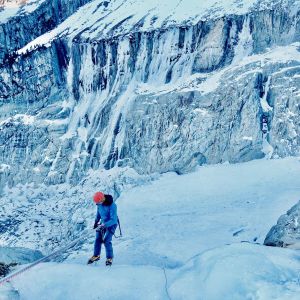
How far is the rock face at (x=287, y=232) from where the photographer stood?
1012cm

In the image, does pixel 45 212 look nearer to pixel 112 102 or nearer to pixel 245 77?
pixel 112 102

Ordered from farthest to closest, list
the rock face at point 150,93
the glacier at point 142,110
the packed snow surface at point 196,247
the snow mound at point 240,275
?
the rock face at point 150,93
the glacier at point 142,110
the packed snow surface at point 196,247
the snow mound at point 240,275

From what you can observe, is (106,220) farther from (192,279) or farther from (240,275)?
(240,275)

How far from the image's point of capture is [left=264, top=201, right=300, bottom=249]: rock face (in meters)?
10.1

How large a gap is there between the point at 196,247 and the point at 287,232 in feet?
13.0

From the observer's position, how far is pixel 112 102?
32.7 metres

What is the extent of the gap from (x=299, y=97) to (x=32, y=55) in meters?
20.8

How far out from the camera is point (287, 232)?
1045 cm

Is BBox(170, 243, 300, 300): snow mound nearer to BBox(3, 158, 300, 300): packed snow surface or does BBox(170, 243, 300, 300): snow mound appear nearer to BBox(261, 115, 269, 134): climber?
BBox(3, 158, 300, 300): packed snow surface

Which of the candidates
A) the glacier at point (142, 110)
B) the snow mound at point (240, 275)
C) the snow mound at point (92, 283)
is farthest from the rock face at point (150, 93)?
the snow mound at point (92, 283)

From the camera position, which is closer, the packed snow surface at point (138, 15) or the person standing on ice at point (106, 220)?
the person standing on ice at point (106, 220)

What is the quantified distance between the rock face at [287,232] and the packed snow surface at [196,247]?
1022mm

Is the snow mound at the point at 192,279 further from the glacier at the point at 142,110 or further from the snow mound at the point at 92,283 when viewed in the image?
the glacier at the point at 142,110

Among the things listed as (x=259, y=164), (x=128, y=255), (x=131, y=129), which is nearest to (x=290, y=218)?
(x=128, y=255)
